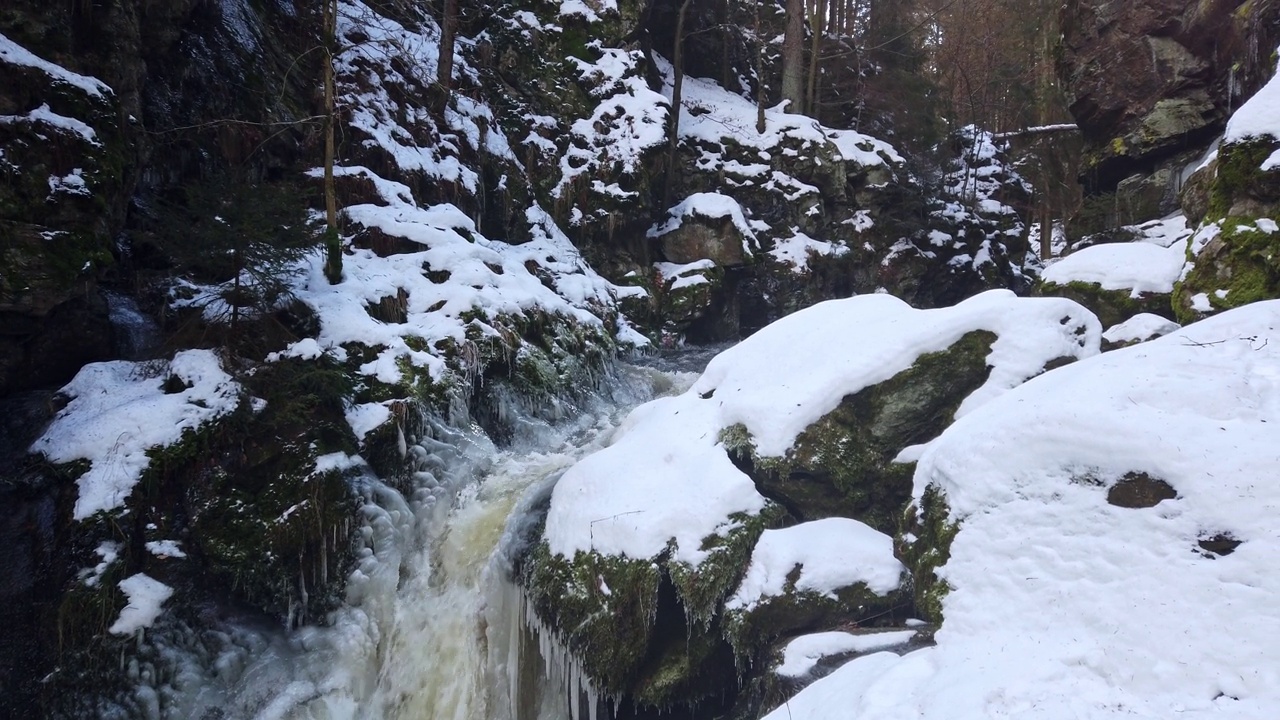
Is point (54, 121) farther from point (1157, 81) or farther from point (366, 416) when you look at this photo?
point (1157, 81)

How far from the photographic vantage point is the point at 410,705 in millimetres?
5688

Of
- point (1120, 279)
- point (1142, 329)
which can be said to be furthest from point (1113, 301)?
point (1142, 329)

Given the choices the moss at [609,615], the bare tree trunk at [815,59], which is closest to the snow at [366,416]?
the moss at [609,615]

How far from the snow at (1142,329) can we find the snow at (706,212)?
29.6ft

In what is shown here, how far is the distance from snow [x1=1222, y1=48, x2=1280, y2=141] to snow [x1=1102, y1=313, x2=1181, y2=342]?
218 cm

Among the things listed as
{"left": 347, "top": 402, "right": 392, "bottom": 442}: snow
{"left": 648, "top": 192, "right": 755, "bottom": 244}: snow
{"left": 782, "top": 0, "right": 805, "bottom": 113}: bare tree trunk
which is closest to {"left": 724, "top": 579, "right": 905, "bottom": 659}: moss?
{"left": 347, "top": 402, "right": 392, "bottom": 442}: snow

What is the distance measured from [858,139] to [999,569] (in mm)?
16173

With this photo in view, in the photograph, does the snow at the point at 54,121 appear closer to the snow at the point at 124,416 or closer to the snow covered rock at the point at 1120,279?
the snow at the point at 124,416

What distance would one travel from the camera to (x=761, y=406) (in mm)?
6457

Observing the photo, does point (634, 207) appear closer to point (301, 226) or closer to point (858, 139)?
point (858, 139)

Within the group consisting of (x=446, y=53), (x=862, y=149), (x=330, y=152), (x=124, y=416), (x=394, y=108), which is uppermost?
(x=446, y=53)

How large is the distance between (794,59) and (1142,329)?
48.3 ft

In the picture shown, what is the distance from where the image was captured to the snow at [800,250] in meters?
16.4

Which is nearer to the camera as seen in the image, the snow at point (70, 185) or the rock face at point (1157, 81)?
the snow at point (70, 185)
